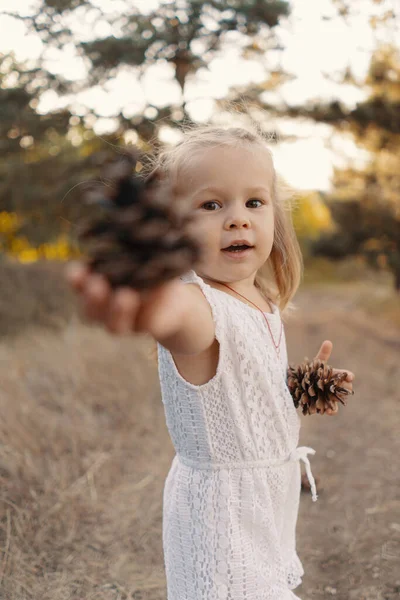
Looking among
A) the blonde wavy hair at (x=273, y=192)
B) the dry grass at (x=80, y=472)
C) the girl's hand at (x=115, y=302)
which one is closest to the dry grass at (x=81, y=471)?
the dry grass at (x=80, y=472)

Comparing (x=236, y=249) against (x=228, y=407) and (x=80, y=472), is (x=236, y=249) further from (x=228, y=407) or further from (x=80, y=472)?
(x=80, y=472)

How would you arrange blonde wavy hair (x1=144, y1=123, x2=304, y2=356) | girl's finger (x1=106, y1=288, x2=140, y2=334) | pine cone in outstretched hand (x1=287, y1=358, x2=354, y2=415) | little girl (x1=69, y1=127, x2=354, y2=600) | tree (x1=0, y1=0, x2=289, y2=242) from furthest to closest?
tree (x1=0, y1=0, x2=289, y2=242) → pine cone in outstretched hand (x1=287, y1=358, x2=354, y2=415) → blonde wavy hair (x1=144, y1=123, x2=304, y2=356) → little girl (x1=69, y1=127, x2=354, y2=600) → girl's finger (x1=106, y1=288, x2=140, y2=334)

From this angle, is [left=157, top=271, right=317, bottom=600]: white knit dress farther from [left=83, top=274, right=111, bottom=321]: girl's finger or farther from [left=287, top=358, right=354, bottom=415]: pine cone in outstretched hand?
[left=83, top=274, right=111, bottom=321]: girl's finger

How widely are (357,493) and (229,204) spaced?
2.52 m

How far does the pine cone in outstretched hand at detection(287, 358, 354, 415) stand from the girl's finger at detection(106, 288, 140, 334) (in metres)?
0.93

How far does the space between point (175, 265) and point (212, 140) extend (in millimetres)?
777

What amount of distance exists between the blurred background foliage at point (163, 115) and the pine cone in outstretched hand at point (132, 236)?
4.34 meters

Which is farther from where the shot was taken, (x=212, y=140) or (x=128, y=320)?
(x=212, y=140)

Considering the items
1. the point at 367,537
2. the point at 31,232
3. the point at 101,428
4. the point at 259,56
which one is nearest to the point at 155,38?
→ the point at 259,56

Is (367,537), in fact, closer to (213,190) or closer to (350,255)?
(213,190)

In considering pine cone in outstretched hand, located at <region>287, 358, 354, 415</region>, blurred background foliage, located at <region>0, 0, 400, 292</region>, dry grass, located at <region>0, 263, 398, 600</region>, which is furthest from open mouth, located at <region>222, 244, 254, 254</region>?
blurred background foliage, located at <region>0, 0, 400, 292</region>

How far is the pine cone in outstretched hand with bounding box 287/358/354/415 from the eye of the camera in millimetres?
1661

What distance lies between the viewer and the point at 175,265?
32.7 inches

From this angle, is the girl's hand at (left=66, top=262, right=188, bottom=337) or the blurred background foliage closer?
the girl's hand at (left=66, top=262, right=188, bottom=337)
